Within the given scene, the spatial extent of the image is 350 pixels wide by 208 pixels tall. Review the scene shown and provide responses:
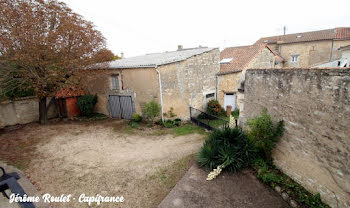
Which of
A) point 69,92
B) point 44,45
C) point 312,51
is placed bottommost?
point 69,92

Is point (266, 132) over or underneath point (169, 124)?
over

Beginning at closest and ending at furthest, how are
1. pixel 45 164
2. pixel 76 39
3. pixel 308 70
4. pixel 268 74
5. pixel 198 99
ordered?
pixel 308 70 < pixel 268 74 < pixel 45 164 < pixel 76 39 < pixel 198 99

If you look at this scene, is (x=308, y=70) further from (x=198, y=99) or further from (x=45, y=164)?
(x=45, y=164)

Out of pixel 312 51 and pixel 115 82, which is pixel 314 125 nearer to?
pixel 115 82

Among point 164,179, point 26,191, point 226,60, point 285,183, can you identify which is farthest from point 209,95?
point 26,191

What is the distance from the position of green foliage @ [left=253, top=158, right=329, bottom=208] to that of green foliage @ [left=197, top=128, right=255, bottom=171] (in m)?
0.45

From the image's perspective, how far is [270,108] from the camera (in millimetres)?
5734

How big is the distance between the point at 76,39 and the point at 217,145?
33.4 ft

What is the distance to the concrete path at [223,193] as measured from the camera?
4379 millimetres

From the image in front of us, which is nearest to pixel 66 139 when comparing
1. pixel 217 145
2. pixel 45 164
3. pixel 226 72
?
pixel 45 164

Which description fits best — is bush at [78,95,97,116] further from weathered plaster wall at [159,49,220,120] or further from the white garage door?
the white garage door

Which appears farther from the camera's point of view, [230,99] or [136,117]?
[230,99]

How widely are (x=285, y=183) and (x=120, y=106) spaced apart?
37.2 feet

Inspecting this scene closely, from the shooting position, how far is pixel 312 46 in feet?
73.8
